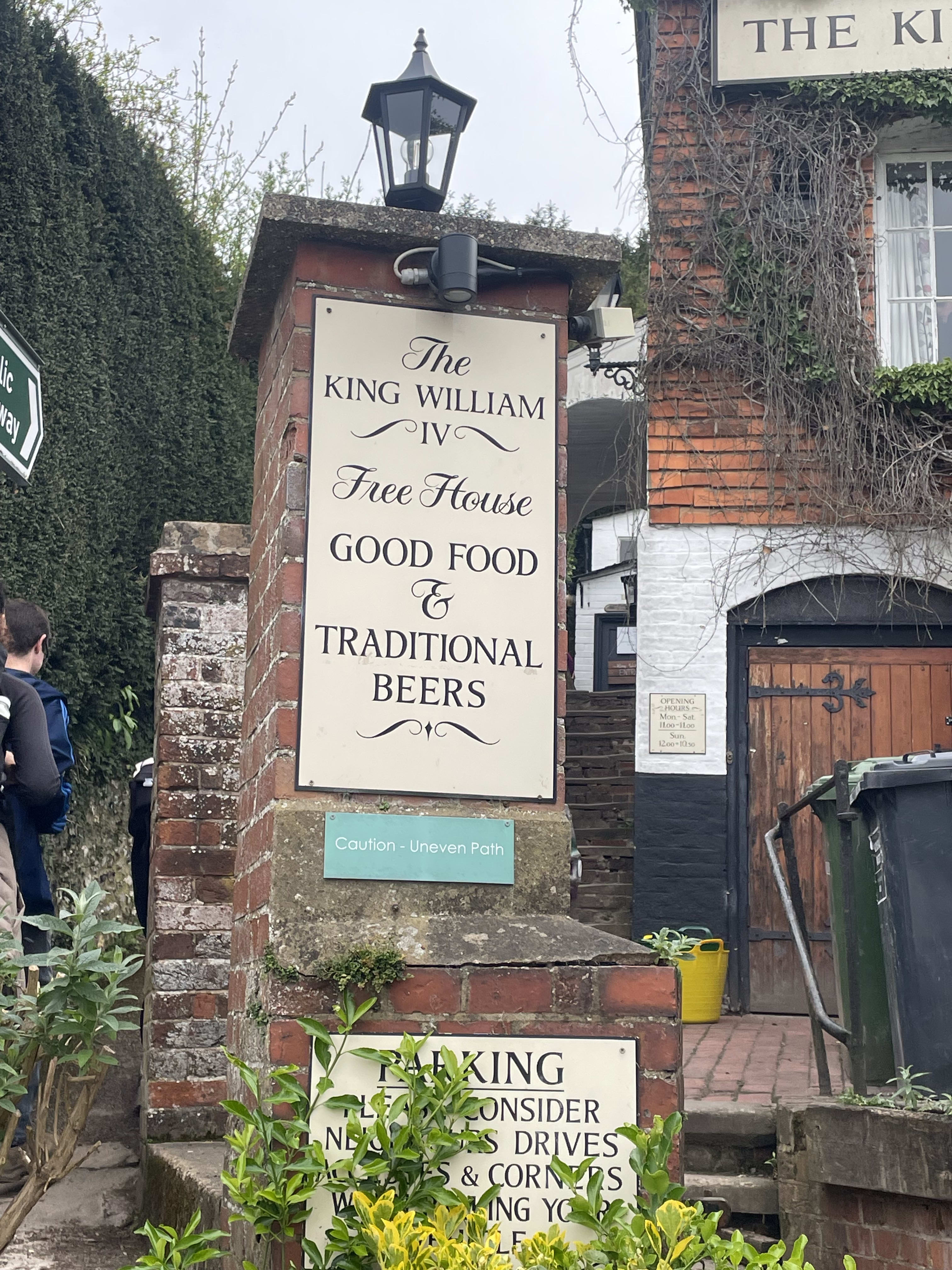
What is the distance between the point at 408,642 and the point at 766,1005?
5.09 m

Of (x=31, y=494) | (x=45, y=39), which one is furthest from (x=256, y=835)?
(x=45, y=39)

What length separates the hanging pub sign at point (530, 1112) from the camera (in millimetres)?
2652

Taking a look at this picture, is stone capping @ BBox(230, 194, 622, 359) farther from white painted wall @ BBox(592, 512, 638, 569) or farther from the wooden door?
white painted wall @ BBox(592, 512, 638, 569)

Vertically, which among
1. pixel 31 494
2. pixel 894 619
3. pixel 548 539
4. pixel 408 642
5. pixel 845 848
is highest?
pixel 31 494

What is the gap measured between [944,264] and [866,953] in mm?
5598

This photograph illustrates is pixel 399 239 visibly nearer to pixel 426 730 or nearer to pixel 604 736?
pixel 426 730

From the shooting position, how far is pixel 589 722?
10.9m

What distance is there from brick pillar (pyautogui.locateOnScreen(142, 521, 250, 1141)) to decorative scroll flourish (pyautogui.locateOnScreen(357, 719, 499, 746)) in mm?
1344

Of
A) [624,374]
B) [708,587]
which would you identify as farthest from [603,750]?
[708,587]

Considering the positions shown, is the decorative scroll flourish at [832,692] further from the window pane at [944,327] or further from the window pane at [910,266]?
the window pane at [910,266]

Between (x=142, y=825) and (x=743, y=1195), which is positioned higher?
(x=142, y=825)

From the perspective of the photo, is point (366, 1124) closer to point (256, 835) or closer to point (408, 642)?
point (256, 835)

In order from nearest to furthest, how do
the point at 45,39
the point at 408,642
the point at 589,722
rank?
the point at 408,642
the point at 45,39
the point at 589,722

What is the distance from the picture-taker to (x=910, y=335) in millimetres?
8016
